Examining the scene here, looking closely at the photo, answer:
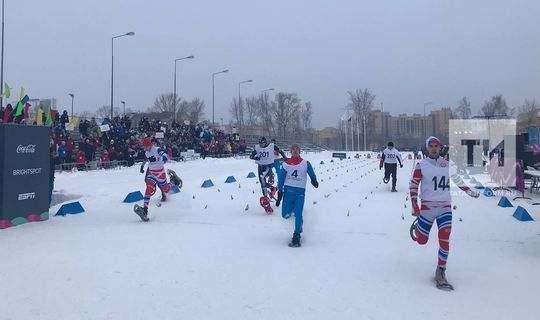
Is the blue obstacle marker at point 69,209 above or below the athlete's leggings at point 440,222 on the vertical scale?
below

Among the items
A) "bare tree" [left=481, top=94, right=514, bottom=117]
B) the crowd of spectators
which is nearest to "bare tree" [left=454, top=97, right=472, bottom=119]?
"bare tree" [left=481, top=94, right=514, bottom=117]

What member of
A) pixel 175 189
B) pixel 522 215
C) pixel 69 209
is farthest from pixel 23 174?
pixel 522 215

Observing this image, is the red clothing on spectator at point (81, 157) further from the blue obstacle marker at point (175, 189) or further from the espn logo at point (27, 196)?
the espn logo at point (27, 196)

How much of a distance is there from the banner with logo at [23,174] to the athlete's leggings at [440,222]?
836 cm

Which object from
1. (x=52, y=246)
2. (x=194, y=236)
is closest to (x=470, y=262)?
(x=194, y=236)

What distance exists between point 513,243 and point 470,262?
193 centimetres

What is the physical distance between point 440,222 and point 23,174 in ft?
28.7


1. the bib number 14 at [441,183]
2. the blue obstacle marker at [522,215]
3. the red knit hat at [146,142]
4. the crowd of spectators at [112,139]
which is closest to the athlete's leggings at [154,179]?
the red knit hat at [146,142]

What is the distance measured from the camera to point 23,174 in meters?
9.98

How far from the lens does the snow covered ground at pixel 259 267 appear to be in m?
5.05

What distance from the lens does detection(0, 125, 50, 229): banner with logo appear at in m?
9.50

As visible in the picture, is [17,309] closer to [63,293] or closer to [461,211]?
[63,293]

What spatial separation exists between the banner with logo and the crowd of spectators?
6.11 m

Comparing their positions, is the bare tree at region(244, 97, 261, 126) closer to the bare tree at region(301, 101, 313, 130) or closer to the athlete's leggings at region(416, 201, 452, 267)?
the bare tree at region(301, 101, 313, 130)
